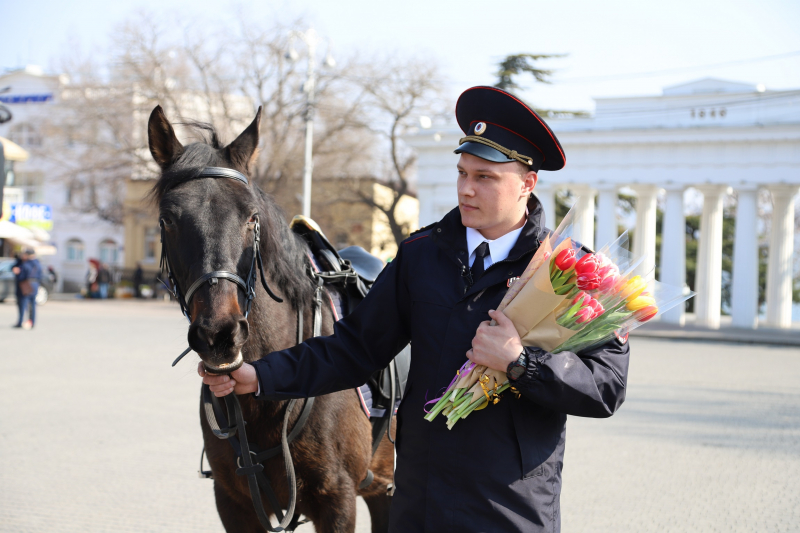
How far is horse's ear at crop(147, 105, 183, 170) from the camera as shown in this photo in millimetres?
2609

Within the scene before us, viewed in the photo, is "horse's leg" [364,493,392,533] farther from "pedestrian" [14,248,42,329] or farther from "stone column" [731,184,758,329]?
"stone column" [731,184,758,329]

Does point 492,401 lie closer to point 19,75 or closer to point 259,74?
point 259,74

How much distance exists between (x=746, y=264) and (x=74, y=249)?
139 feet

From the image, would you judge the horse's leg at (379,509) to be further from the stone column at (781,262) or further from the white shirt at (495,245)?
the stone column at (781,262)

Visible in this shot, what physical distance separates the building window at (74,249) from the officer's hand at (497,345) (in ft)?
174

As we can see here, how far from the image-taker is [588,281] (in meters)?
2.09

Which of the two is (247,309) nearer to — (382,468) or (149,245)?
(382,468)

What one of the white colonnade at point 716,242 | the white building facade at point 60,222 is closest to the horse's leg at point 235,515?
the white colonnade at point 716,242

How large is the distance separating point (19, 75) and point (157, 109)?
5444cm

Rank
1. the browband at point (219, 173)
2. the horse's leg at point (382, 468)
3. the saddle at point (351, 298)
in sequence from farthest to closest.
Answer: the horse's leg at point (382, 468)
the saddle at point (351, 298)
the browband at point (219, 173)

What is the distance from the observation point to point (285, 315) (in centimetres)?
295

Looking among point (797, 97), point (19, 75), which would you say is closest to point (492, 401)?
point (797, 97)

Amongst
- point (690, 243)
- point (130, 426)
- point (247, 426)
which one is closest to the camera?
point (247, 426)

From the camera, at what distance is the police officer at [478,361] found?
214 cm
